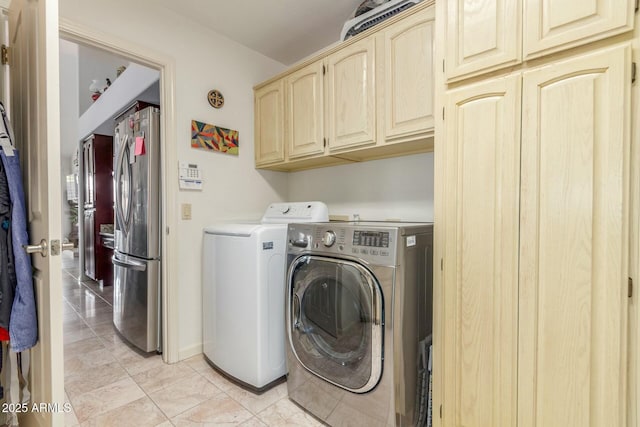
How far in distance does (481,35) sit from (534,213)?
2.34 ft

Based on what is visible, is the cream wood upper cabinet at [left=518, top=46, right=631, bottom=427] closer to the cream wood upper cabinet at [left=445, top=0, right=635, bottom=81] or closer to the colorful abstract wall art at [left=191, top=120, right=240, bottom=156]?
the cream wood upper cabinet at [left=445, top=0, right=635, bottom=81]

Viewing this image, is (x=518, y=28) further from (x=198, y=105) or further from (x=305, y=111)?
(x=198, y=105)

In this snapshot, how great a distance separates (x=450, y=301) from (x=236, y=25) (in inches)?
91.4

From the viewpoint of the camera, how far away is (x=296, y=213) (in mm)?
2322

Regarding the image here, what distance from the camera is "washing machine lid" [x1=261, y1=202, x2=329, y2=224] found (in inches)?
86.8

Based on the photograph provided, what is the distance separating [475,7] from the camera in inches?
47.1

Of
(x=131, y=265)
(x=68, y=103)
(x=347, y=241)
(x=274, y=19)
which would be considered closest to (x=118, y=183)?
(x=131, y=265)

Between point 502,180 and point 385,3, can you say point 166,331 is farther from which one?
point 385,3

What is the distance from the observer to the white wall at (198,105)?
1.98 m

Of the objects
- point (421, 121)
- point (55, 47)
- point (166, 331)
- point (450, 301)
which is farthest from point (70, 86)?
point (450, 301)

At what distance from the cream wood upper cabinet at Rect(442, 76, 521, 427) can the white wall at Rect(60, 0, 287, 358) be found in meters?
1.72

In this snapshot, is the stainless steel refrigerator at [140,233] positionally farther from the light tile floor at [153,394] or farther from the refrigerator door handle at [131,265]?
the light tile floor at [153,394]

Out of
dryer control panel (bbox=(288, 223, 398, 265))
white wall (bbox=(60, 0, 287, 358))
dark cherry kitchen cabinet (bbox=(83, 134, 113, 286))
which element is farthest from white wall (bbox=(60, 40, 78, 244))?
dryer control panel (bbox=(288, 223, 398, 265))

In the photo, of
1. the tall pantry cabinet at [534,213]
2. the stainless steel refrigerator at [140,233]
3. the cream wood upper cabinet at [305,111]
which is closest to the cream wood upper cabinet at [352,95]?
the cream wood upper cabinet at [305,111]
